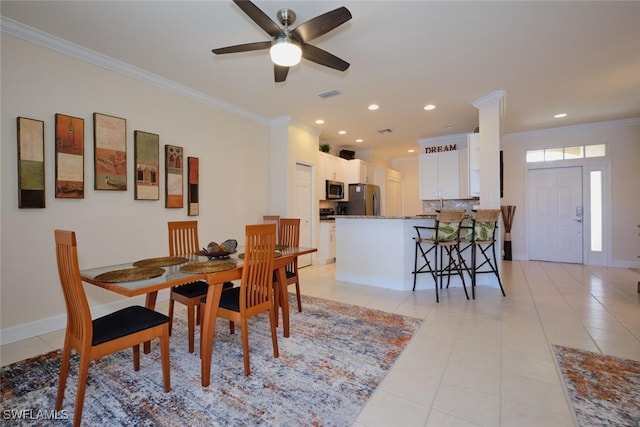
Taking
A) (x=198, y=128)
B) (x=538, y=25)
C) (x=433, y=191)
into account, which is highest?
(x=538, y=25)

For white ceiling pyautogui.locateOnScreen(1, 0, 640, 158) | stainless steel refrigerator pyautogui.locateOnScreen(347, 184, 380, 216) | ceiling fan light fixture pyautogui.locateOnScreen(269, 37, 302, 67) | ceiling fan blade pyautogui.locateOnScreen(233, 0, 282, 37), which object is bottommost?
stainless steel refrigerator pyautogui.locateOnScreen(347, 184, 380, 216)

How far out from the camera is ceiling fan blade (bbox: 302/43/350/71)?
7.28 feet

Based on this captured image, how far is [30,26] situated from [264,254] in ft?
9.27

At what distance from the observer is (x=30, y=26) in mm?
2416

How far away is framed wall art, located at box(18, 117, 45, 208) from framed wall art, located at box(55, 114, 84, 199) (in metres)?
0.11

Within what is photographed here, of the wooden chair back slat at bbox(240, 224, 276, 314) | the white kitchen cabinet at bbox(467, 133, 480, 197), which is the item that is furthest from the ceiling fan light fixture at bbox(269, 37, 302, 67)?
the white kitchen cabinet at bbox(467, 133, 480, 197)

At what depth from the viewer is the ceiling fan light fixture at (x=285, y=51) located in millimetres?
2062

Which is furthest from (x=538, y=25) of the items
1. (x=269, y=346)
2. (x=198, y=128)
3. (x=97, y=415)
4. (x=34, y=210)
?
(x=34, y=210)

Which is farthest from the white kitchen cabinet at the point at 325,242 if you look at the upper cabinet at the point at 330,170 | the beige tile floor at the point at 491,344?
the beige tile floor at the point at 491,344

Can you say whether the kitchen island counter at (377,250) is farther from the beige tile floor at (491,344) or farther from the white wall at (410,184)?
the white wall at (410,184)

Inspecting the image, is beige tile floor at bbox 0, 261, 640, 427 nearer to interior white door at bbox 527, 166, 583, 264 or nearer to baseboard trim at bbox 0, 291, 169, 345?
baseboard trim at bbox 0, 291, 169, 345

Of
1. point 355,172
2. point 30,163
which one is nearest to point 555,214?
point 355,172

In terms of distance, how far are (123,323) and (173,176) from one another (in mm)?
2282

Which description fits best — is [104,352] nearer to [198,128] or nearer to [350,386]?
[350,386]
